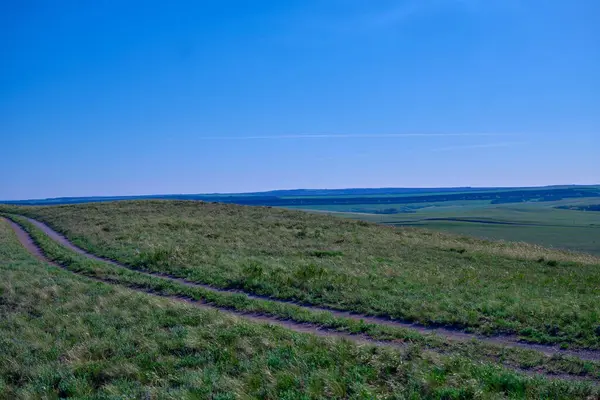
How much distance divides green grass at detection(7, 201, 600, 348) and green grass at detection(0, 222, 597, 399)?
379cm

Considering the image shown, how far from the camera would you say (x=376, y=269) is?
67.3 feet

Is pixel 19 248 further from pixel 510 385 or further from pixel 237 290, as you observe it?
pixel 510 385

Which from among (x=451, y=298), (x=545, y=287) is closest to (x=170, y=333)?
(x=451, y=298)

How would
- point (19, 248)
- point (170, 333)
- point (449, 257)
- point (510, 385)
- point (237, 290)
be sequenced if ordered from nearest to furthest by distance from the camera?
point (510, 385)
point (170, 333)
point (237, 290)
point (449, 257)
point (19, 248)

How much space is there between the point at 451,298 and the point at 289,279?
5505mm

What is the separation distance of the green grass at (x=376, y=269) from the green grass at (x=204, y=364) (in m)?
3.79

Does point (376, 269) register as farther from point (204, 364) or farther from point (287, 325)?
point (204, 364)

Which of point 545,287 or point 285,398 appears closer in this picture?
point 285,398

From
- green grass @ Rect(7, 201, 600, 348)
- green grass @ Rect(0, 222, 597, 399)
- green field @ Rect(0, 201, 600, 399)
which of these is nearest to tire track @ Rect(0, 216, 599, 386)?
green field @ Rect(0, 201, 600, 399)

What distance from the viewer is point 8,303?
15227mm

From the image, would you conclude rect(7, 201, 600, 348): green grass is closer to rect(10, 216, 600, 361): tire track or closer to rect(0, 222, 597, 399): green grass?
rect(10, 216, 600, 361): tire track

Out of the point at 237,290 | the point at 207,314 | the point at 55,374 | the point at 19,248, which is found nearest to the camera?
the point at 55,374

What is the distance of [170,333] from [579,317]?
965 cm

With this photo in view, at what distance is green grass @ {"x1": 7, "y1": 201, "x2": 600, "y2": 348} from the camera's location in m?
12.5
